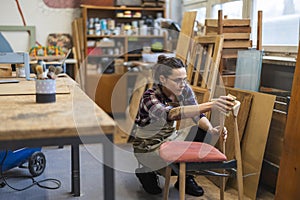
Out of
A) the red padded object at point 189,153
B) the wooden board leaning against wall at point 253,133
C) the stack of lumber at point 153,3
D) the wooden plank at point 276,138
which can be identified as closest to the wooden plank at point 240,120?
the wooden board leaning against wall at point 253,133

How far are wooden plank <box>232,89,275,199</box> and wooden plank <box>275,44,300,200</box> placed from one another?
0.30 metres

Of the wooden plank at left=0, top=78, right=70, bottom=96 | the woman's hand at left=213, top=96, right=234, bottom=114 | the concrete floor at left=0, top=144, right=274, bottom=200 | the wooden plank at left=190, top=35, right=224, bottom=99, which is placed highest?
the wooden plank at left=190, top=35, right=224, bottom=99

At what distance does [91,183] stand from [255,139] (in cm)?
138

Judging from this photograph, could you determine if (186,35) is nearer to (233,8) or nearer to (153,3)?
(233,8)

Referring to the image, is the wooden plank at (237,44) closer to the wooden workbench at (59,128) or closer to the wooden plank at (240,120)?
the wooden plank at (240,120)

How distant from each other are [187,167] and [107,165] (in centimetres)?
101

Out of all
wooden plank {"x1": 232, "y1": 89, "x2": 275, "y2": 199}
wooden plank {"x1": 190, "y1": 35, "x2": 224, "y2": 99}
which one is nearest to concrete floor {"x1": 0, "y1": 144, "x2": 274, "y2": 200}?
wooden plank {"x1": 232, "y1": 89, "x2": 275, "y2": 199}

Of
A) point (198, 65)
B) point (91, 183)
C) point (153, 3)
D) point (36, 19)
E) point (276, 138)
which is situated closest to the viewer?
point (276, 138)

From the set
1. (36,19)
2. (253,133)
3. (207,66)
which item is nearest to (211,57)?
(207,66)

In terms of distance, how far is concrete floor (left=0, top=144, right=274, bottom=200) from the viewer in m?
2.81

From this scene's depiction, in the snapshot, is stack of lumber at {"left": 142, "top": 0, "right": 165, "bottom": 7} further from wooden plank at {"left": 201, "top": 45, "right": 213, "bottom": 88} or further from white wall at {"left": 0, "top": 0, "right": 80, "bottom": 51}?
wooden plank at {"left": 201, "top": 45, "right": 213, "bottom": 88}

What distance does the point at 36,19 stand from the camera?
5.32 meters

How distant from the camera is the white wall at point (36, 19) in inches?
205

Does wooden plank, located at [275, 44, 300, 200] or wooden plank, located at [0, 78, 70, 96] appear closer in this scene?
wooden plank, located at [0, 78, 70, 96]
